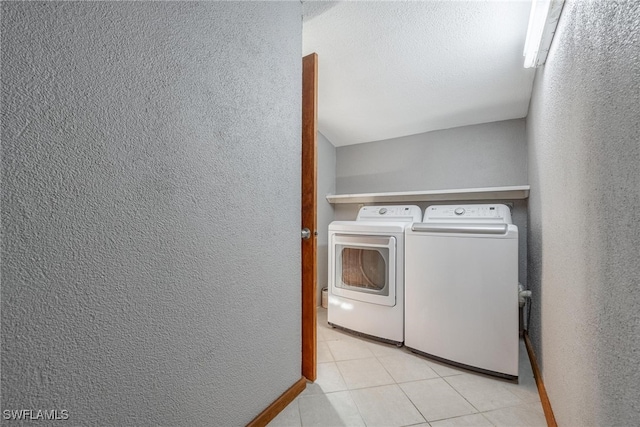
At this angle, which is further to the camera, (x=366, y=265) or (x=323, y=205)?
(x=323, y=205)

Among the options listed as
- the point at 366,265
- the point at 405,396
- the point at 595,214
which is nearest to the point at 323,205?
the point at 366,265

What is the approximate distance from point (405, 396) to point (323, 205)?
201cm

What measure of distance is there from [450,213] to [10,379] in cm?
247

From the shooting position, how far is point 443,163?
8.73 ft

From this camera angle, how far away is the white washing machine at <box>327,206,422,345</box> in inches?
79.4

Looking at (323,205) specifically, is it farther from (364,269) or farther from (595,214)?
(595,214)

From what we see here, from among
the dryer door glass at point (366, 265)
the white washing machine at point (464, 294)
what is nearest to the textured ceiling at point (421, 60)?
the white washing machine at point (464, 294)

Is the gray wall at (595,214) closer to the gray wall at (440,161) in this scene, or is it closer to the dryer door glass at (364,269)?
the dryer door glass at (364,269)

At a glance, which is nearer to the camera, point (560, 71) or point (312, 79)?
point (560, 71)

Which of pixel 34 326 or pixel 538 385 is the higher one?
pixel 34 326

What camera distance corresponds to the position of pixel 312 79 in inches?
66.6

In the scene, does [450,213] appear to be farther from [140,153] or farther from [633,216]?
[140,153]

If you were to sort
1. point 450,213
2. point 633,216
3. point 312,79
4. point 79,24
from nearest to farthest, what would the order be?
point 633,216
point 79,24
point 312,79
point 450,213

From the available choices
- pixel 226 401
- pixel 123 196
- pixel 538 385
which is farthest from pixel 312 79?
pixel 538 385
